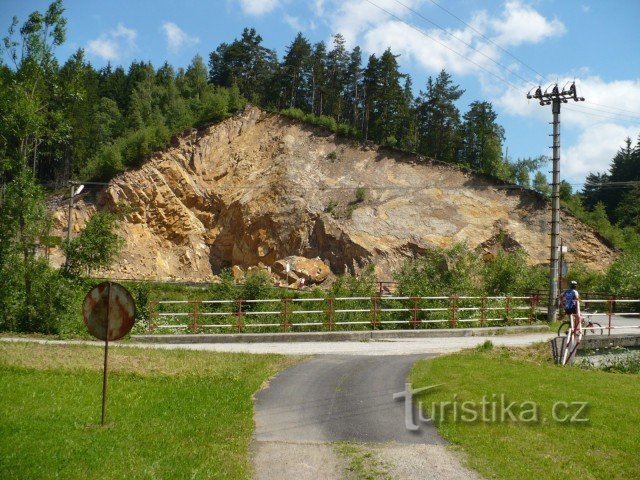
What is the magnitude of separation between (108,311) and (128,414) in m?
1.77

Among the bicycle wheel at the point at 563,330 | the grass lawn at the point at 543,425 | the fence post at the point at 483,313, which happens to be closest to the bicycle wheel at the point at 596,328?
the bicycle wheel at the point at 563,330

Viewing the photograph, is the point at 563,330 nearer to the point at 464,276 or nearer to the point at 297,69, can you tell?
the point at 464,276

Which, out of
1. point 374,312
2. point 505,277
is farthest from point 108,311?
point 505,277

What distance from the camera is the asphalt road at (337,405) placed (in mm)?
9461

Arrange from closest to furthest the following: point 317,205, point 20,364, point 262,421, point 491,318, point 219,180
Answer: point 262,421
point 20,364
point 491,318
point 317,205
point 219,180

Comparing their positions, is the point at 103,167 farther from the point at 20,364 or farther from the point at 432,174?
the point at 20,364

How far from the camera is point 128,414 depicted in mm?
10055

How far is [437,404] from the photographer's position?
1113 cm

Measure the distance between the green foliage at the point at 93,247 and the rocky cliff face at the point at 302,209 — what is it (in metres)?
25.9

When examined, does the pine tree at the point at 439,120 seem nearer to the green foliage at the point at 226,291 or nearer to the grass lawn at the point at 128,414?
the green foliage at the point at 226,291

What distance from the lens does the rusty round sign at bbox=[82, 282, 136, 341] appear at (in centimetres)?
954

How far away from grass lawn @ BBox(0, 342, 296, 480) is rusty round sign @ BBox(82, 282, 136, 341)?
140cm

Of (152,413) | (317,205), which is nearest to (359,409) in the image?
(152,413)

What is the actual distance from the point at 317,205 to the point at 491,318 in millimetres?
31094
